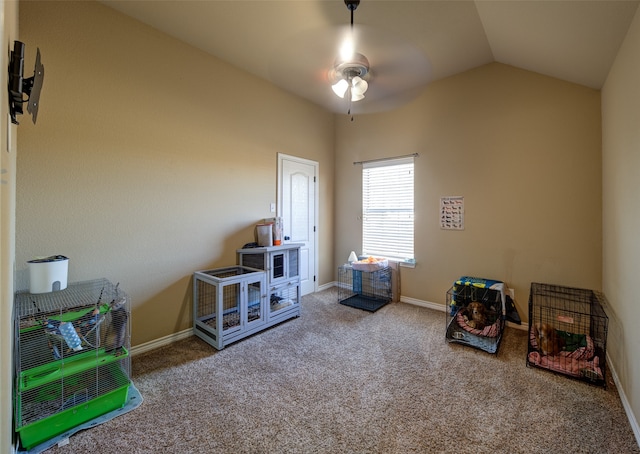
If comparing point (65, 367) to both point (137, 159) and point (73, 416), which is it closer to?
point (73, 416)

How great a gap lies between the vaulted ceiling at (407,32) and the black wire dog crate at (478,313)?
211cm

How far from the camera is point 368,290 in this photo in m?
4.17

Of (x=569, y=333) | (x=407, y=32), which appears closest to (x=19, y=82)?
(x=407, y=32)

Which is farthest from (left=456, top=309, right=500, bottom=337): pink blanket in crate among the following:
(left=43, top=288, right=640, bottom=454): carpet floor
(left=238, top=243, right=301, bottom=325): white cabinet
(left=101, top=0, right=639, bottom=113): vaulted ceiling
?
(left=101, top=0, right=639, bottom=113): vaulted ceiling

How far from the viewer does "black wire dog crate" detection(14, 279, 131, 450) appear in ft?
5.06

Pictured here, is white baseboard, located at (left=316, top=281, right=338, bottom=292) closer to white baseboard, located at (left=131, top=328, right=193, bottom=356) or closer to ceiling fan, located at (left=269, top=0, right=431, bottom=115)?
white baseboard, located at (left=131, top=328, right=193, bottom=356)

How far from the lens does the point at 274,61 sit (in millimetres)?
3068

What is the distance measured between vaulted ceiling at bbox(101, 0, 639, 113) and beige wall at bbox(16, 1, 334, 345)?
26cm

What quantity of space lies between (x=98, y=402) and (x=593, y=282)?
409 cm

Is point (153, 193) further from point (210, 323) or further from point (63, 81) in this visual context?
point (210, 323)

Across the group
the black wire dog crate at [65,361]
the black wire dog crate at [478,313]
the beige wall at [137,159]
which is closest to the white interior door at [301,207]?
the beige wall at [137,159]

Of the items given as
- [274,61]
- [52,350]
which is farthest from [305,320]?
[274,61]

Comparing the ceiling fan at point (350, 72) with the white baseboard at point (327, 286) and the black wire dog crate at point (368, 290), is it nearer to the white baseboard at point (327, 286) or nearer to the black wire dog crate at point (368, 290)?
the black wire dog crate at point (368, 290)

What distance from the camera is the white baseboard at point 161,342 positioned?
2.47m
